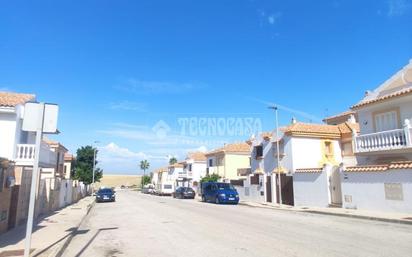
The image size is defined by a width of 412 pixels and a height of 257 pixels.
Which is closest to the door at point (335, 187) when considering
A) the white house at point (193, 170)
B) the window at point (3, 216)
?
the window at point (3, 216)

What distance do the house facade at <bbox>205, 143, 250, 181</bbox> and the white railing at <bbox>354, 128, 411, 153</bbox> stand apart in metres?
27.4

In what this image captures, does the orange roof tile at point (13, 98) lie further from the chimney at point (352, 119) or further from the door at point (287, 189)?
the chimney at point (352, 119)

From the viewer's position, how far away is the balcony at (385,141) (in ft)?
77.7

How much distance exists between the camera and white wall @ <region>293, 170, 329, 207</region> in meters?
26.6

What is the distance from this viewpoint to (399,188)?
2005 centimetres

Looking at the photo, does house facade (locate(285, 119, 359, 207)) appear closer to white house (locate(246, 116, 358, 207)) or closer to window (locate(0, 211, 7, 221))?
white house (locate(246, 116, 358, 207))

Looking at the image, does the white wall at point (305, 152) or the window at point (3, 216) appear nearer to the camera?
the window at point (3, 216)

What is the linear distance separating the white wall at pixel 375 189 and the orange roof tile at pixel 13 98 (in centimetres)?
2241

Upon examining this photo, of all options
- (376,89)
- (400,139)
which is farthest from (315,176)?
(376,89)

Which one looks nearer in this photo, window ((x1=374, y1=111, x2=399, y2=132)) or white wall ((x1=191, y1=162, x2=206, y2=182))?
window ((x1=374, y1=111, x2=399, y2=132))

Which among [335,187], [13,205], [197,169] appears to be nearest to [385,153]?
[335,187]

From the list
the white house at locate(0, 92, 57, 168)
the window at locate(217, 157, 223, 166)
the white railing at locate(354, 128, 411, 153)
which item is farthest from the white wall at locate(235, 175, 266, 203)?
the white house at locate(0, 92, 57, 168)

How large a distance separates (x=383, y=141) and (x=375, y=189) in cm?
526

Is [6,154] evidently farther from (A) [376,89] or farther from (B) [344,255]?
(A) [376,89]
